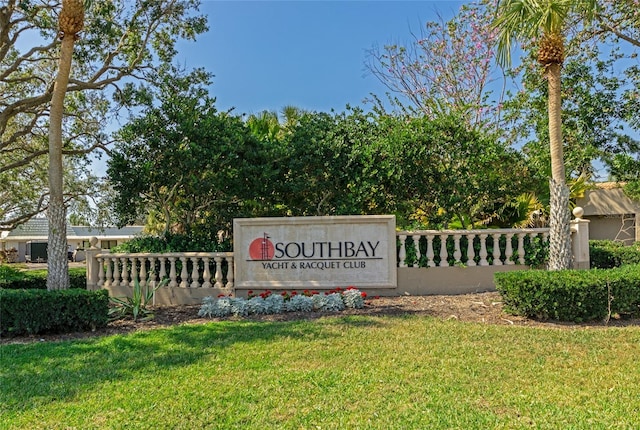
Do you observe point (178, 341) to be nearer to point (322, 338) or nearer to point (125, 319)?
point (322, 338)

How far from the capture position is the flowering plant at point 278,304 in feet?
24.9

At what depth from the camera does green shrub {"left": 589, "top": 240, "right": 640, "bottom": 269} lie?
31.1 feet

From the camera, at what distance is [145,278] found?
941 centimetres

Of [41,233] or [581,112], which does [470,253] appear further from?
[41,233]

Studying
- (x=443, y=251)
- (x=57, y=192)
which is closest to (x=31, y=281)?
(x=57, y=192)

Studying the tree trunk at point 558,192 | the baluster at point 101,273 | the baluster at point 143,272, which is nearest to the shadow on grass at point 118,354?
the baluster at point 143,272

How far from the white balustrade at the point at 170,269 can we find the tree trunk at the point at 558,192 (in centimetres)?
613

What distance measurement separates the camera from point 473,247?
348 inches

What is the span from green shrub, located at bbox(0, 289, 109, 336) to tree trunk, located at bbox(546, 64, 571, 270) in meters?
7.60

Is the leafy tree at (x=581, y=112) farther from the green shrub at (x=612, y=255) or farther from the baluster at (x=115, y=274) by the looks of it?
the baluster at (x=115, y=274)

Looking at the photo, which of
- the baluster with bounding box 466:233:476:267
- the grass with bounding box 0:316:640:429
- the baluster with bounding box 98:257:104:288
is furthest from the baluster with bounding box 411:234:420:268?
A: the baluster with bounding box 98:257:104:288

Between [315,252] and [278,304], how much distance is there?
5.45 feet

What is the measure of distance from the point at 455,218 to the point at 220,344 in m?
7.05

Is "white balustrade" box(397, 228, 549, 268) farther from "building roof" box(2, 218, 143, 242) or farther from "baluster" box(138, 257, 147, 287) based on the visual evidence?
"building roof" box(2, 218, 143, 242)
